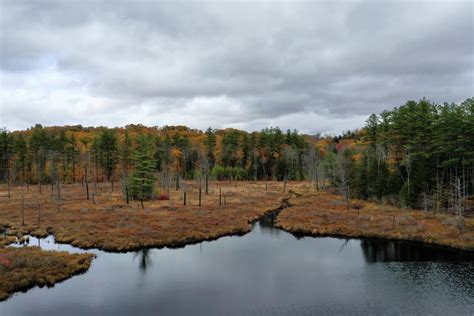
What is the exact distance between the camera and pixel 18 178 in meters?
99.7

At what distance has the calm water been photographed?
868 inches

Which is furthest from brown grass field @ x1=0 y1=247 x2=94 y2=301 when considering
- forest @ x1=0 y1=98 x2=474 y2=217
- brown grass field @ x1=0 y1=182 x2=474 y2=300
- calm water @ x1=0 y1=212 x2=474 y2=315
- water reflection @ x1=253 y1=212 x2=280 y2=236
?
forest @ x1=0 y1=98 x2=474 y2=217

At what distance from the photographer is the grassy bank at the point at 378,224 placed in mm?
37500

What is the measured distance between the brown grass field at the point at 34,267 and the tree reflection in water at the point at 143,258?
181 inches

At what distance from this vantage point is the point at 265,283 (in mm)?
26281

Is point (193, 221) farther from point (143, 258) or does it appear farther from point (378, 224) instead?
point (378, 224)

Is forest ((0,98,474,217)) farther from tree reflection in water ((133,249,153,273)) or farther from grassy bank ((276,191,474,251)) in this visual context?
tree reflection in water ((133,249,153,273))

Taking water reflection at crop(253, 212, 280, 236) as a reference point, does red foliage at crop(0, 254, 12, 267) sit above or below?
above

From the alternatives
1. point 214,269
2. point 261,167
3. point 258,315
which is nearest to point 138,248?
point 214,269

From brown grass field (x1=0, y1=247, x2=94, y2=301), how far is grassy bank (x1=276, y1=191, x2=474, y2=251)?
90.4 ft

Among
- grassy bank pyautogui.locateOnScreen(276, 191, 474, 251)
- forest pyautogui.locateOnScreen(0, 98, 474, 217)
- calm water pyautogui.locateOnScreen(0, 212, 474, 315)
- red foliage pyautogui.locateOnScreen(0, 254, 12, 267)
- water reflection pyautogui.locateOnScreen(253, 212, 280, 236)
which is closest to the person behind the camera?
calm water pyautogui.locateOnScreen(0, 212, 474, 315)

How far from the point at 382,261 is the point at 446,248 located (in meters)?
9.31

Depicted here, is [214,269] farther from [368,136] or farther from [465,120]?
[368,136]

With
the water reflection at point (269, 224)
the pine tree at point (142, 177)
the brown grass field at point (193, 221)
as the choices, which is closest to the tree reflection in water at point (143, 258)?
the brown grass field at point (193, 221)
